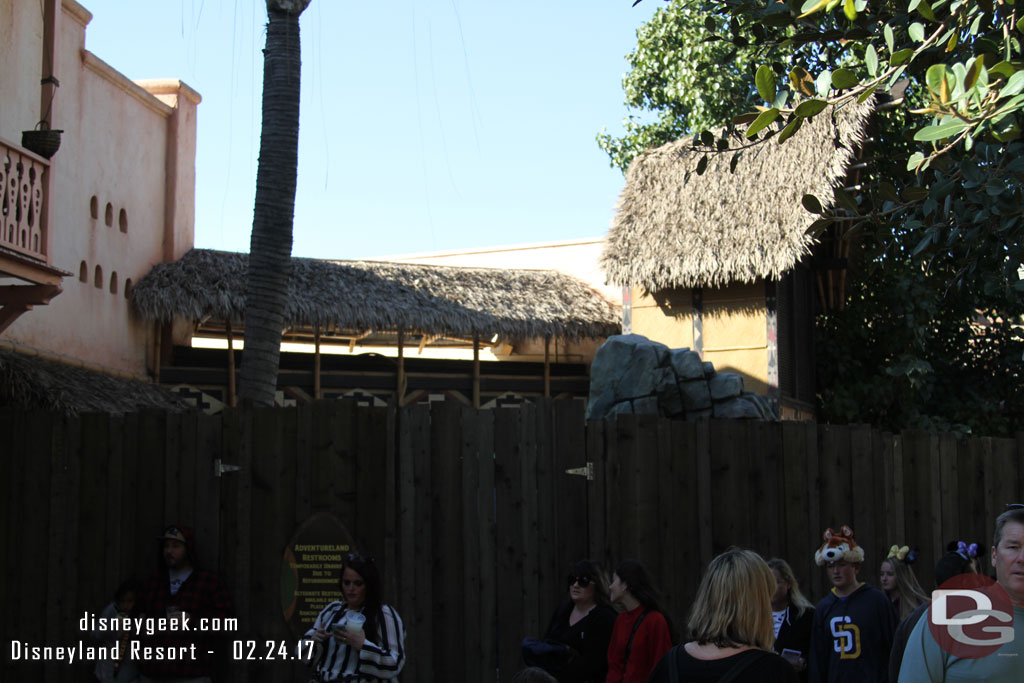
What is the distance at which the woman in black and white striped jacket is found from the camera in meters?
6.00

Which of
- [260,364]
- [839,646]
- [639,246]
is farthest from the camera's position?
[639,246]

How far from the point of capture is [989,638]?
11.4ft

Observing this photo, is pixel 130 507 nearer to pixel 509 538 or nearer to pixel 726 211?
pixel 509 538

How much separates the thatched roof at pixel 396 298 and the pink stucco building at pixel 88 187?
2.07 feet

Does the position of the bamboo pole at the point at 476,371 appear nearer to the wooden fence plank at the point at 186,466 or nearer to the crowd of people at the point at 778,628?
the wooden fence plank at the point at 186,466

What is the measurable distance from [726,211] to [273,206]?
28.5 feet

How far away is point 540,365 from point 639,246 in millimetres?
3181

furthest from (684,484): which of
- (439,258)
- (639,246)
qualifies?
(439,258)

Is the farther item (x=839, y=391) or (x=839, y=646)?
(x=839, y=391)

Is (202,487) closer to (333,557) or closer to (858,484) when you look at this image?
(333,557)

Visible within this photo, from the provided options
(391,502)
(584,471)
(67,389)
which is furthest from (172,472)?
(67,389)

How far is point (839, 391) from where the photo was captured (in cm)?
1962

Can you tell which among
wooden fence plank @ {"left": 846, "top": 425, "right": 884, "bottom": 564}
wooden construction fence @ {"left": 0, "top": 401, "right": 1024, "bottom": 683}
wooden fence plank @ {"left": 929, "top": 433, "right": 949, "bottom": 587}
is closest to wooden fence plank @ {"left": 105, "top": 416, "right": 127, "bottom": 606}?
wooden construction fence @ {"left": 0, "top": 401, "right": 1024, "bottom": 683}

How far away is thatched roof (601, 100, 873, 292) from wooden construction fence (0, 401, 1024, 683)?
9.11 meters
